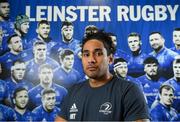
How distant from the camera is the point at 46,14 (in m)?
2.02

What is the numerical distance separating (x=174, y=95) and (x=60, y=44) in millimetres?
955

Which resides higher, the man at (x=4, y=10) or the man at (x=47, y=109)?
the man at (x=4, y=10)

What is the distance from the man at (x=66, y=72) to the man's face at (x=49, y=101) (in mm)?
115

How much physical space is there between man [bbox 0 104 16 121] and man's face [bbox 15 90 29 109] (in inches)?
2.5

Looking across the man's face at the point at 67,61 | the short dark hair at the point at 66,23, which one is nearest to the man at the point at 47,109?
the man's face at the point at 67,61

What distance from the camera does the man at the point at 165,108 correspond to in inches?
72.9

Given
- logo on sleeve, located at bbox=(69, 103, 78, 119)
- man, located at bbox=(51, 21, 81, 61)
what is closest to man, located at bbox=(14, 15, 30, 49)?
man, located at bbox=(51, 21, 81, 61)

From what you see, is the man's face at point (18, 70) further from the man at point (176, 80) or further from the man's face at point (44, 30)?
the man at point (176, 80)

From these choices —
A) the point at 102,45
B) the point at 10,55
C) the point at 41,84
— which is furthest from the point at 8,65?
the point at 102,45

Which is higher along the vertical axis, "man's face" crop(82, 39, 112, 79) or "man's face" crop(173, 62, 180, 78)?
"man's face" crop(82, 39, 112, 79)

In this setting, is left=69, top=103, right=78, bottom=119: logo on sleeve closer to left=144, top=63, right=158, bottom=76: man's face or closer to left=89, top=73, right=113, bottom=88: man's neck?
left=89, top=73, right=113, bottom=88: man's neck

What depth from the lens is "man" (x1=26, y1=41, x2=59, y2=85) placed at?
1949mm

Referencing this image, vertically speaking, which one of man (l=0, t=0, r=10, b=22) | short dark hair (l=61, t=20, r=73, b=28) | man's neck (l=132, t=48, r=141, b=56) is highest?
man (l=0, t=0, r=10, b=22)

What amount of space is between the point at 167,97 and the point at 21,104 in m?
1.10
